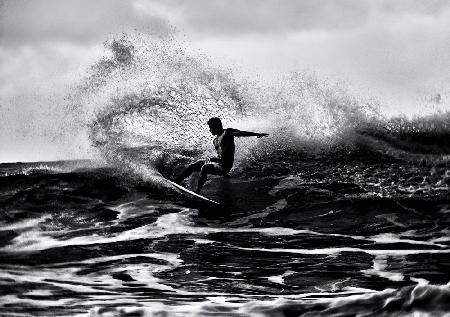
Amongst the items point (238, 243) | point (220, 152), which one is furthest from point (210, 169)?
point (238, 243)

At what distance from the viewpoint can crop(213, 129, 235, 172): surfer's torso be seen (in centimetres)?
1184

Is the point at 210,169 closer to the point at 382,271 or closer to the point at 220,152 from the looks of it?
the point at 220,152

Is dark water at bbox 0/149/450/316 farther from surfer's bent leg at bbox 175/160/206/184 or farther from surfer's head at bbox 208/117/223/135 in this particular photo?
surfer's head at bbox 208/117/223/135

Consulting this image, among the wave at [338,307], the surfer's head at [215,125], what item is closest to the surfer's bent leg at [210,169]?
the surfer's head at [215,125]

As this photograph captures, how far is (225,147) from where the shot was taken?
11859 mm

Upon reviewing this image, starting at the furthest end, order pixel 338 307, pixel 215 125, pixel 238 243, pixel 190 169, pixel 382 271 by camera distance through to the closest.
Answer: pixel 190 169 → pixel 215 125 → pixel 238 243 → pixel 382 271 → pixel 338 307

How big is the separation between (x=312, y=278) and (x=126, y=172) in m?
8.42

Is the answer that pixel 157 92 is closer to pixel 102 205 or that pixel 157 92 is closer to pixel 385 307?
pixel 102 205

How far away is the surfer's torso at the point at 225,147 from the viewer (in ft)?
38.8

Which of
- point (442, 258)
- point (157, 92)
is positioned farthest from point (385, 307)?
point (157, 92)

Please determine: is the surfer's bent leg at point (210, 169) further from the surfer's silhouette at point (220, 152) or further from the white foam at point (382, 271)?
the white foam at point (382, 271)

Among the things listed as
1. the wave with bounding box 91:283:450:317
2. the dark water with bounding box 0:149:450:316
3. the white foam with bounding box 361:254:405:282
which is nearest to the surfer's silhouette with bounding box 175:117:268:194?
the dark water with bounding box 0:149:450:316

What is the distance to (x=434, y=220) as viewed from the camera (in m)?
9.38

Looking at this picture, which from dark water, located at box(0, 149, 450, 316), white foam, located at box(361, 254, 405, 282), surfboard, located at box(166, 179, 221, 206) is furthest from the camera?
surfboard, located at box(166, 179, 221, 206)
